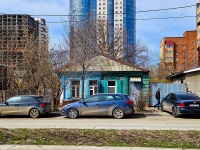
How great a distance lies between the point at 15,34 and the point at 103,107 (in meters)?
14.4

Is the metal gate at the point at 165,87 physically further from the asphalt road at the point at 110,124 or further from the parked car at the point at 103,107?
the parked car at the point at 103,107

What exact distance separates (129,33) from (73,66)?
22.4 meters

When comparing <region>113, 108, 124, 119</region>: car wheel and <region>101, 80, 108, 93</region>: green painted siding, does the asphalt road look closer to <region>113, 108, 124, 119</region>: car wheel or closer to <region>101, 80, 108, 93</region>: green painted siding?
<region>113, 108, 124, 119</region>: car wheel

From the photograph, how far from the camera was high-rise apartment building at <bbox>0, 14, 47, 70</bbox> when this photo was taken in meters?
25.0

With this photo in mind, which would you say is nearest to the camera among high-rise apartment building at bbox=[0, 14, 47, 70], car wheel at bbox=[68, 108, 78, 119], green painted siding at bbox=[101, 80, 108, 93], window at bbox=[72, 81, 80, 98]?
car wheel at bbox=[68, 108, 78, 119]

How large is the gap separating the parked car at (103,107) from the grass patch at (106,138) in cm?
593

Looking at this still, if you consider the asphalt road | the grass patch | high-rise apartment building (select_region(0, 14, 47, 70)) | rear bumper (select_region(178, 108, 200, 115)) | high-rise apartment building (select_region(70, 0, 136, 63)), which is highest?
high-rise apartment building (select_region(70, 0, 136, 63))

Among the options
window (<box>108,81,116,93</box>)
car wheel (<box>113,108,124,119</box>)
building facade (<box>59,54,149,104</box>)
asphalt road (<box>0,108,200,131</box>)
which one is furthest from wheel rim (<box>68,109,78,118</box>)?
window (<box>108,81,116,93</box>)

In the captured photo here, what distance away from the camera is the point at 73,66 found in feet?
70.0

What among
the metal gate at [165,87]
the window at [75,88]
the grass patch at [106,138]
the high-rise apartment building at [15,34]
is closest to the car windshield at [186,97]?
the metal gate at [165,87]

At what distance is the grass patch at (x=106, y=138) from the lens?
323 inches

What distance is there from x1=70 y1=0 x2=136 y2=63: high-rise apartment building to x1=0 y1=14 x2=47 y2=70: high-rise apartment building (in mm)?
4003

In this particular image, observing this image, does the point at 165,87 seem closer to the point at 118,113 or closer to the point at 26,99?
the point at 118,113

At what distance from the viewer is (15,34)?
86.5 ft
